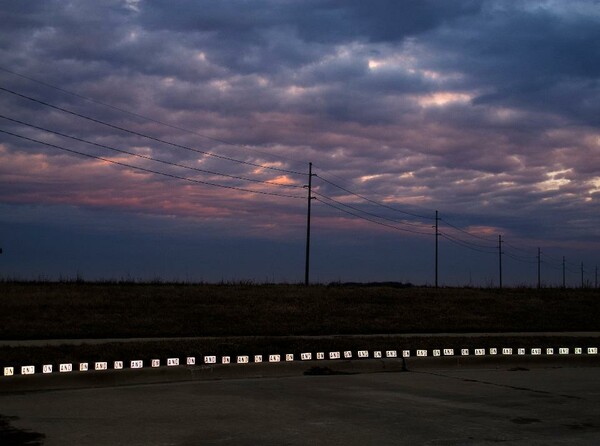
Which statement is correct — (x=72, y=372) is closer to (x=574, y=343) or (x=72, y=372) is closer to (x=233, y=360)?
(x=233, y=360)

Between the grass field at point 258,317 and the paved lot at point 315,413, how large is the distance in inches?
118

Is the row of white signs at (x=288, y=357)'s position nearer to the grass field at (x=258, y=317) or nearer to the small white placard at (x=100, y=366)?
the small white placard at (x=100, y=366)

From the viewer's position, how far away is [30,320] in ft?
65.8

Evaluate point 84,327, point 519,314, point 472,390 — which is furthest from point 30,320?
point 519,314

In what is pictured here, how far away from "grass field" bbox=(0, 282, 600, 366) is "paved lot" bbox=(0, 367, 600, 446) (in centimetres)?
299

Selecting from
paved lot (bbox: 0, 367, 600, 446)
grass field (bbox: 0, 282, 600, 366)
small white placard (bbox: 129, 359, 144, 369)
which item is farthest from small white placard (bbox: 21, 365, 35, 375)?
small white placard (bbox: 129, 359, 144, 369)

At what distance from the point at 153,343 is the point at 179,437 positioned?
786cm

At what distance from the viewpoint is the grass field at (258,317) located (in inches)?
613

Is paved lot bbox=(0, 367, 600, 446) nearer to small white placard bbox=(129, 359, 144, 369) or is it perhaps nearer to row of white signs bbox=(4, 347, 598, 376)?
row of white signs bbox=(4, 347, 598, 376)

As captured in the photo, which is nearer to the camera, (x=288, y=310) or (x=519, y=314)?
(x=288, y=310)

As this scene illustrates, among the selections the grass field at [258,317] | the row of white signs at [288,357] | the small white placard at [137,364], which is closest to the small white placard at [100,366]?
the row of white signs at [288,357]

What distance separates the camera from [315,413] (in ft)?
30.3

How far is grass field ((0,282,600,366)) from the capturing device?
15.6m

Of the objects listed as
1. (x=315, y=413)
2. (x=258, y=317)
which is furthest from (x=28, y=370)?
(x=258, y=317)
